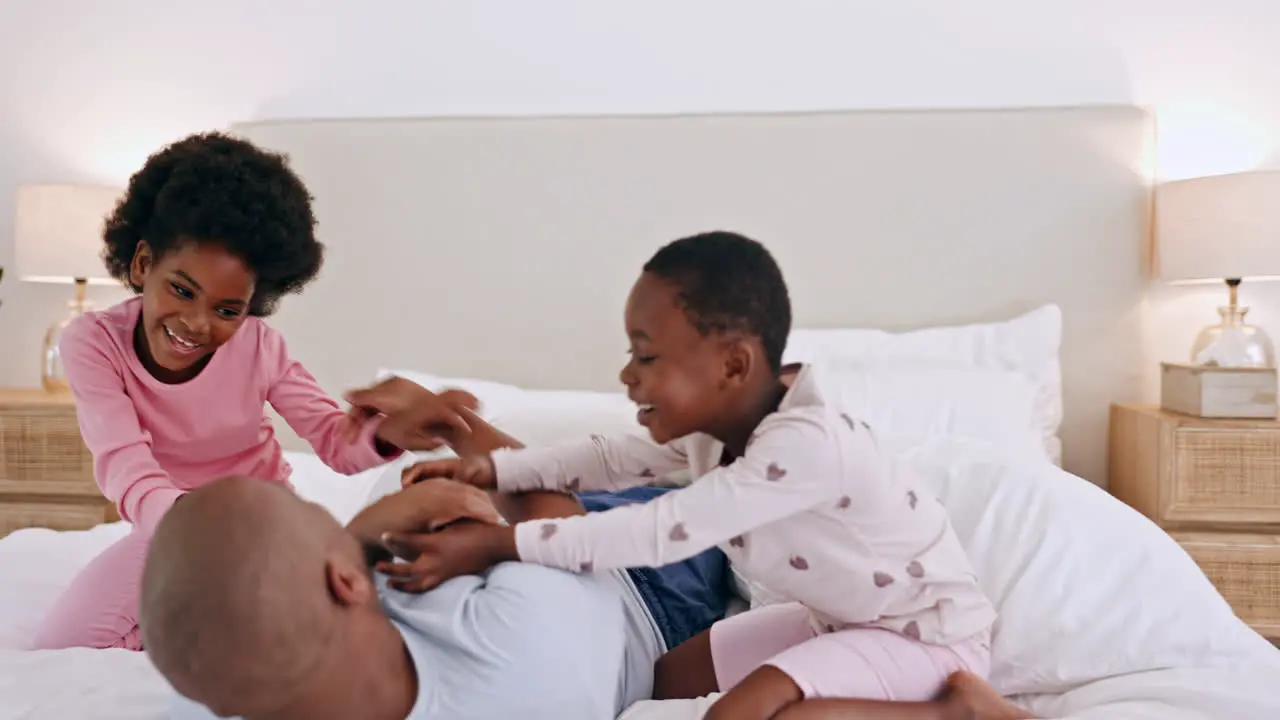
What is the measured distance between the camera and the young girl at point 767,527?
103 centimetres

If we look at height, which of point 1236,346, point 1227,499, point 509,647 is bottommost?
point 1227,499

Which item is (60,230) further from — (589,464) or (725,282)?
(725,282)

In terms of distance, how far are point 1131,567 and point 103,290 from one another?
2.81m

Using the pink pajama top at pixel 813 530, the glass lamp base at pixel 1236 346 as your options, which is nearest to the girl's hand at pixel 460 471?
the pink pajama top at pixel 813 530

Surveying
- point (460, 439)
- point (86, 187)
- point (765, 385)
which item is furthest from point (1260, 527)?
point (86, 187)

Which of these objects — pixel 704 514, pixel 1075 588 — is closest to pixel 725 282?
pixel 704 514

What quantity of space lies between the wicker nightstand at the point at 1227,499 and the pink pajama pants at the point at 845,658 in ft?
4.39

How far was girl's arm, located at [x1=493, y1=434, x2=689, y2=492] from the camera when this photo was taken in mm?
1272

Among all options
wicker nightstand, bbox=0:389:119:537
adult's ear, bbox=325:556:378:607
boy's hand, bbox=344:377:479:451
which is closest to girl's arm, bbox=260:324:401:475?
boy's hand, bbox=344:377:479:451

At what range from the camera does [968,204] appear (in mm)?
2570

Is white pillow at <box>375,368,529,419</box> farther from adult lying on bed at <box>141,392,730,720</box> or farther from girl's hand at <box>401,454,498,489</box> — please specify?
adult lying on bed at <box>141,392,730,720</box>

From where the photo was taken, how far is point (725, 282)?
1076 millimetres

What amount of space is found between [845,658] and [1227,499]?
165 cm

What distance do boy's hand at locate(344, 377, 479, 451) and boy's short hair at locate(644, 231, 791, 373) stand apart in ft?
1.34
